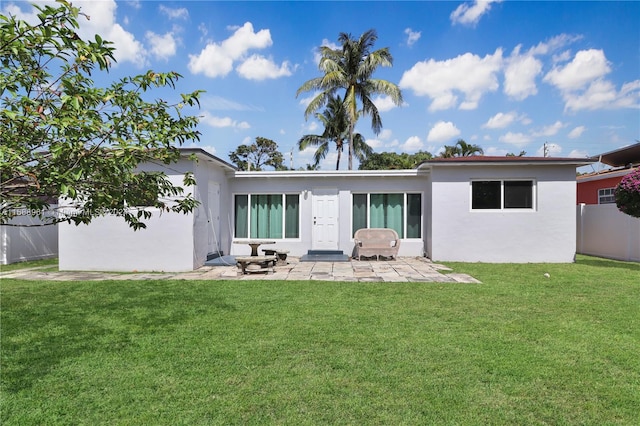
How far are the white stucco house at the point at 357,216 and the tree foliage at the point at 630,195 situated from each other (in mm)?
1181

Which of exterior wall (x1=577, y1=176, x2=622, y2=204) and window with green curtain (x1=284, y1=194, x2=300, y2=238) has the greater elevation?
exterior wall (x1=577, y1=176, x2=622, y2=204)

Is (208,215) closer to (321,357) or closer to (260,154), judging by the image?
(321,357)

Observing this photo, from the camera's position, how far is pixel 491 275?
857 centimetres

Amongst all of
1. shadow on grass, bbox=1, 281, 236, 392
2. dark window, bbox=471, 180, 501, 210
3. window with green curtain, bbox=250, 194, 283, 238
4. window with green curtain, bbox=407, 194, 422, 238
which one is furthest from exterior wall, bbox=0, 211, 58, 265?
dark window, bbox=471, 180, 501, 210

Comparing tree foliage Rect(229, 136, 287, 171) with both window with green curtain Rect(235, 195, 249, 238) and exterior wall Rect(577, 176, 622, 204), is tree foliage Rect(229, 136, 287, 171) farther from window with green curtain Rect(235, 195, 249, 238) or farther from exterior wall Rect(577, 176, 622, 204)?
exterior wall Rect(577, 176, 622, 204)

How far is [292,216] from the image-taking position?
12.6m

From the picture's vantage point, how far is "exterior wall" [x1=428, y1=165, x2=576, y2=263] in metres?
11.0

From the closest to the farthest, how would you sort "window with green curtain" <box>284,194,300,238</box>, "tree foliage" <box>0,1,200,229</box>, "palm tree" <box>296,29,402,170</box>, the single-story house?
"tree foliage" <box>0,1,200,229</box>
"window with green curtain" <box>284,194,300,238</box>
the single-story house
"palm tree" <box>296,29,402,170</box>

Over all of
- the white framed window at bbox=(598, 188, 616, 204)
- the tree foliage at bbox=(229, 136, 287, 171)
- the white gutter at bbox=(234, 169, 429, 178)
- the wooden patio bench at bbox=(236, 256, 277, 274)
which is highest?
the tree foliage at bbox=(229, 136, 287, 171)

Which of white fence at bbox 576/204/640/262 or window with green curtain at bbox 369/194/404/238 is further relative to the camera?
window with green curtain at bbox 369/194/404/238

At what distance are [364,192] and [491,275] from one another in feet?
17.0

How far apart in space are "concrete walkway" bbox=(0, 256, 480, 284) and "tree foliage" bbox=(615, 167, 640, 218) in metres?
5.39

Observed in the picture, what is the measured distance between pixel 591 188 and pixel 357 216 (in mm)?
11680

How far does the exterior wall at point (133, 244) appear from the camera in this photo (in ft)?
31.6
